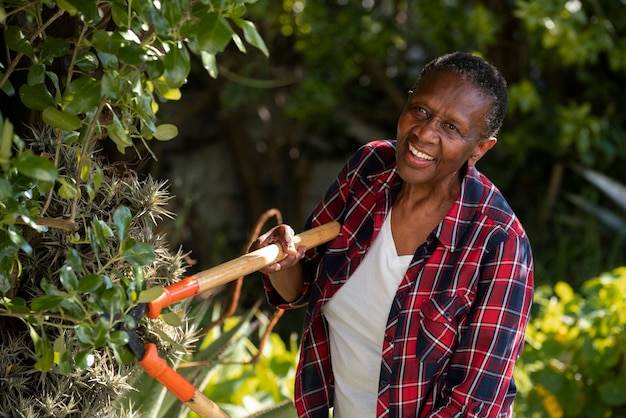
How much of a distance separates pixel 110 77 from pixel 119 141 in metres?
0.13

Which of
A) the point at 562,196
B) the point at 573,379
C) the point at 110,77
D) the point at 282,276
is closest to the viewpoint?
the point at 110,77

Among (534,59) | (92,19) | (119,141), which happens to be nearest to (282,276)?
(119,141)

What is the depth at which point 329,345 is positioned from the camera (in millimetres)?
2018

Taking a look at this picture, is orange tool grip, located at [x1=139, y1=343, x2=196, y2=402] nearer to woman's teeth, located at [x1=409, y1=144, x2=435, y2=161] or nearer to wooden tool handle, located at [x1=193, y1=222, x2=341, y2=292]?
wooden tool handle, located at [x1=193, y1=222, x2=341, y2=292]

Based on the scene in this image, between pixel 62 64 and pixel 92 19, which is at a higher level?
pixel 92 19

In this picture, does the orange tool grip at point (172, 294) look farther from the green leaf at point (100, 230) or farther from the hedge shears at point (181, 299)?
the green leaf at point (100, 230)

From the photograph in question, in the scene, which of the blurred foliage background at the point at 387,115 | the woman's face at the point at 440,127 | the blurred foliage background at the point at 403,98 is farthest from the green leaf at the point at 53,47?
the blurred foliage background at the point at 403,98

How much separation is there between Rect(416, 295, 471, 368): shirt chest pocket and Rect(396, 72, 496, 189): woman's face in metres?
0.26

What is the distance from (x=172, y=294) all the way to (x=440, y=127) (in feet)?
2.12

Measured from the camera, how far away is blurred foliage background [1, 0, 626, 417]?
4578mm

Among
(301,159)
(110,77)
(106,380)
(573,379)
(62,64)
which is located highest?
(110,77)

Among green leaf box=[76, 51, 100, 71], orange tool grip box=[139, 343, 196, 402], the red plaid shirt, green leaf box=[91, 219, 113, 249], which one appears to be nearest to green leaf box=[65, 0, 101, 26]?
green leaf box=[76, 51, 100, 71]

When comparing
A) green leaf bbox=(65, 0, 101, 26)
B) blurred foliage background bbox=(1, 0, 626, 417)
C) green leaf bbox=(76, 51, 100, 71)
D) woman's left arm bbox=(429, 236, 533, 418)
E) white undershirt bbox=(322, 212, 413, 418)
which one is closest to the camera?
green leaf bbox=(65, 0, 101, 26)

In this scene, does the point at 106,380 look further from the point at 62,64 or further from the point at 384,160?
the point at 384,160
